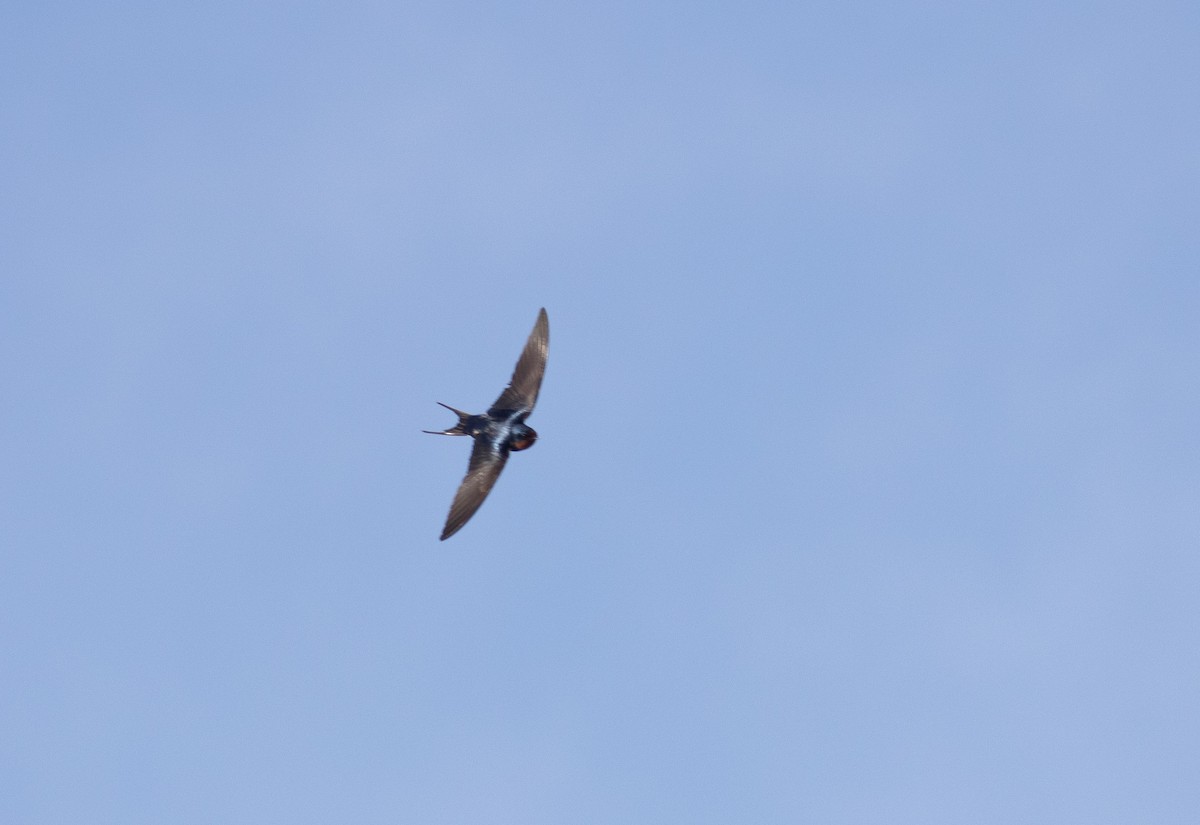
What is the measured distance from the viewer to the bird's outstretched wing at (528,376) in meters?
41.2

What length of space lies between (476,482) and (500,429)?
209 centimetres

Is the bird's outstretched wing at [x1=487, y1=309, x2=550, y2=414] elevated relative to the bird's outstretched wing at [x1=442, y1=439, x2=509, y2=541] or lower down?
elevated

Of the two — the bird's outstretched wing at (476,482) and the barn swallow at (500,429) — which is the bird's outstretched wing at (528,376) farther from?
the bird's outstretched wing at (476,482)

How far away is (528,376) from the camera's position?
41438 mm

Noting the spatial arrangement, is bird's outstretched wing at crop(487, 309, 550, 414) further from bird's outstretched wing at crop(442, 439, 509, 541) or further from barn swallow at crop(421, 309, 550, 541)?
bird's outstretched wing at crop(442, 439, 509, 541)

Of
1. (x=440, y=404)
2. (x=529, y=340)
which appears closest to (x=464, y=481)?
(x=440, y=404)

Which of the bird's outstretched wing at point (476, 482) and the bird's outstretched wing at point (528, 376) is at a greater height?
the bird's outstretched wing at point (528, 376)

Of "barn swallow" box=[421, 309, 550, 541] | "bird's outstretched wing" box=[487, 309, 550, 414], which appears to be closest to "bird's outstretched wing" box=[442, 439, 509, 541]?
"barn swallow" box=[421, 309, 550, 541]

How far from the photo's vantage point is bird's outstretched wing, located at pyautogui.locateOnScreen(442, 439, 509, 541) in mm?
38500

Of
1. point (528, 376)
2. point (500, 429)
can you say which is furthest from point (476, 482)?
point (528, 376)

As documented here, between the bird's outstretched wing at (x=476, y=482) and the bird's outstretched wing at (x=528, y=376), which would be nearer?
the bird's outstretched wing at (x=476, y=482)

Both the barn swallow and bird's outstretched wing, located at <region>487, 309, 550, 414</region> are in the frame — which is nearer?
the barn swallow

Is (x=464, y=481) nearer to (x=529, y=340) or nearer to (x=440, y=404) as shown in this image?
(x=440, y=404)

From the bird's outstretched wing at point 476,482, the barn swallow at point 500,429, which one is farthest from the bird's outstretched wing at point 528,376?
the bird's outstretched wing at point 476,482
